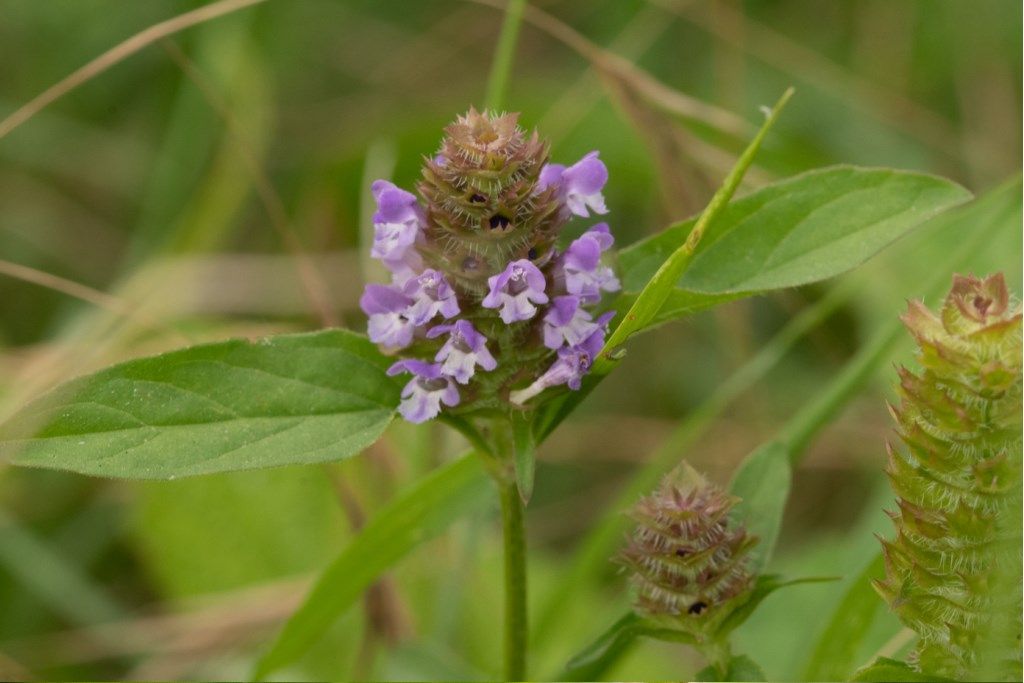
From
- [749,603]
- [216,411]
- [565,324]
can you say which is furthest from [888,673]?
[216,411]

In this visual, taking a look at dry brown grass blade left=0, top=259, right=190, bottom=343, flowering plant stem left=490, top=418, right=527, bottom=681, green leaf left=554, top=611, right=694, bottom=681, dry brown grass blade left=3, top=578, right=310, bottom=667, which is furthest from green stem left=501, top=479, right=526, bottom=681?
dry brown grass blade left=3, top=578, right=310, bottom=667

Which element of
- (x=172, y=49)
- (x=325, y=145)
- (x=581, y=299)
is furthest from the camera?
(x=325, y=145)

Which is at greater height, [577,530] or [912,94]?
[912,94]

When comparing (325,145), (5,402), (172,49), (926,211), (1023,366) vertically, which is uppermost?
(325,145)

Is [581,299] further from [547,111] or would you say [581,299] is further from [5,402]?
[547,111]

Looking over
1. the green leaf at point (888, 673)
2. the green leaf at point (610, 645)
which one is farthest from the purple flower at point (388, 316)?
the green leaf at point (888, 673)

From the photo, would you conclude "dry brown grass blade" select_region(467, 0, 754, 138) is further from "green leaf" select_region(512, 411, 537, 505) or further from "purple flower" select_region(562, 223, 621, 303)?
"green leaf" select_region(512, 411, 537, 505)

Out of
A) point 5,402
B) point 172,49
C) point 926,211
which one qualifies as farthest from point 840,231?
point 5,402
